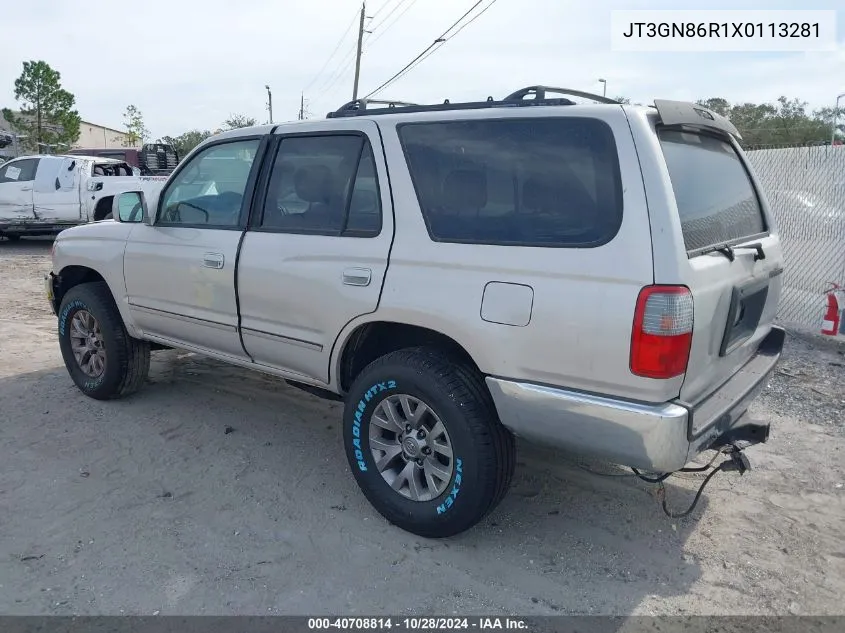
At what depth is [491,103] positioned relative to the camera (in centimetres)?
314

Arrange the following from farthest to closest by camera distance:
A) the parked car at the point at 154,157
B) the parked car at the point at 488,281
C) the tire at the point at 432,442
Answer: the parked car at the point at 154,157, the tire at the point at 432,442, the parked car at the point at 488,281

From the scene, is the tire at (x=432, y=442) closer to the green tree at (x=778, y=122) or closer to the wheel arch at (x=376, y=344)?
the wheel arch at (x=376, y=344)

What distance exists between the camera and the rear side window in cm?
264

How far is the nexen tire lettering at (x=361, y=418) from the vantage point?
10.4ft

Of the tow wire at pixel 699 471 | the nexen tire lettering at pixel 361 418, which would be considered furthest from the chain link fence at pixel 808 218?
the nexen tire lettering at pixel 361 418

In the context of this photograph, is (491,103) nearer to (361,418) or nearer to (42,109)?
(361,418)

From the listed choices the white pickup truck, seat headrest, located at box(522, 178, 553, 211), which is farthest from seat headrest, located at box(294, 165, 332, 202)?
the white pickup truck

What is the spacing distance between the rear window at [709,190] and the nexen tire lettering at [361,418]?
1.48 m

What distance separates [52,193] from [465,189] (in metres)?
13.1

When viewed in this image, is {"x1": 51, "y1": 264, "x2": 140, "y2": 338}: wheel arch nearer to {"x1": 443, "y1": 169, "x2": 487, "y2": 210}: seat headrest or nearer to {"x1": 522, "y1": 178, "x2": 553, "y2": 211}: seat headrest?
{"x1": 443, "y1": 169, "x2": 487, "y2": 210}: seat headrest

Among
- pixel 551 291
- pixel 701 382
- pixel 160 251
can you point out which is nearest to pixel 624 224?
pixel 551 291

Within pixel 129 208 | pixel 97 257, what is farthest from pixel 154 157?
pixel 129 208

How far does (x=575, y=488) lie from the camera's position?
12.2ft

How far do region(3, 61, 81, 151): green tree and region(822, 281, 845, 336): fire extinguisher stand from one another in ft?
131
